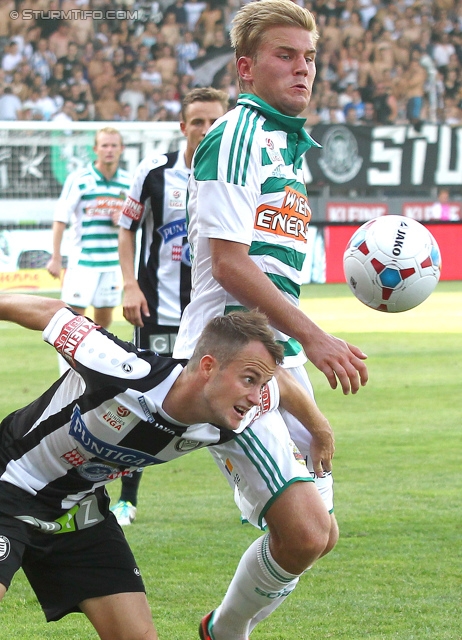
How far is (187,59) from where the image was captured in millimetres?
22922

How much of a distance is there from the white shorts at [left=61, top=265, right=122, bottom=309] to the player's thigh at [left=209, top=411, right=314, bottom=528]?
6.24 metres

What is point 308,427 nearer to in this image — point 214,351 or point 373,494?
point 214,351

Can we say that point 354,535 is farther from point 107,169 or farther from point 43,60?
point 43,60

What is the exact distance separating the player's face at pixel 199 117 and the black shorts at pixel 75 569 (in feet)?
9.52

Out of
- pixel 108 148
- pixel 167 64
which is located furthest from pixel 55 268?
pixel 167 64

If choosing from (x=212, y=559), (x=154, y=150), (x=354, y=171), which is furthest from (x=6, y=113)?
(x=212, y=559)

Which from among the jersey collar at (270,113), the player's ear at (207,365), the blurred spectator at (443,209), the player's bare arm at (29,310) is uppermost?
the jersey collar at (270,113)

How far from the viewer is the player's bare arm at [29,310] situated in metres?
3.31

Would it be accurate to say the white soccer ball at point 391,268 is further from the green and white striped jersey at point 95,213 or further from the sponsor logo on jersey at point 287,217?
the green and white striped jersey at point 95,213

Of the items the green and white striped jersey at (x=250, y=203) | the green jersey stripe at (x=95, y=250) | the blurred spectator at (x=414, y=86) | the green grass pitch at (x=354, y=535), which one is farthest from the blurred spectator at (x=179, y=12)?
the green and white striped jersey at (x=250, y=203)

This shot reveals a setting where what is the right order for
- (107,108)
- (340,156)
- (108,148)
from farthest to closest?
(107,108), (340,156), (108,148)

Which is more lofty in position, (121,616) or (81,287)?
(121,616)

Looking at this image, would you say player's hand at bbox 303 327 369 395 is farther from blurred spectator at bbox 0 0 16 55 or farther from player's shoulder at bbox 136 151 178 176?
blurred spectator at bbox 0 0 16 55

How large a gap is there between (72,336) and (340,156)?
17769mm
